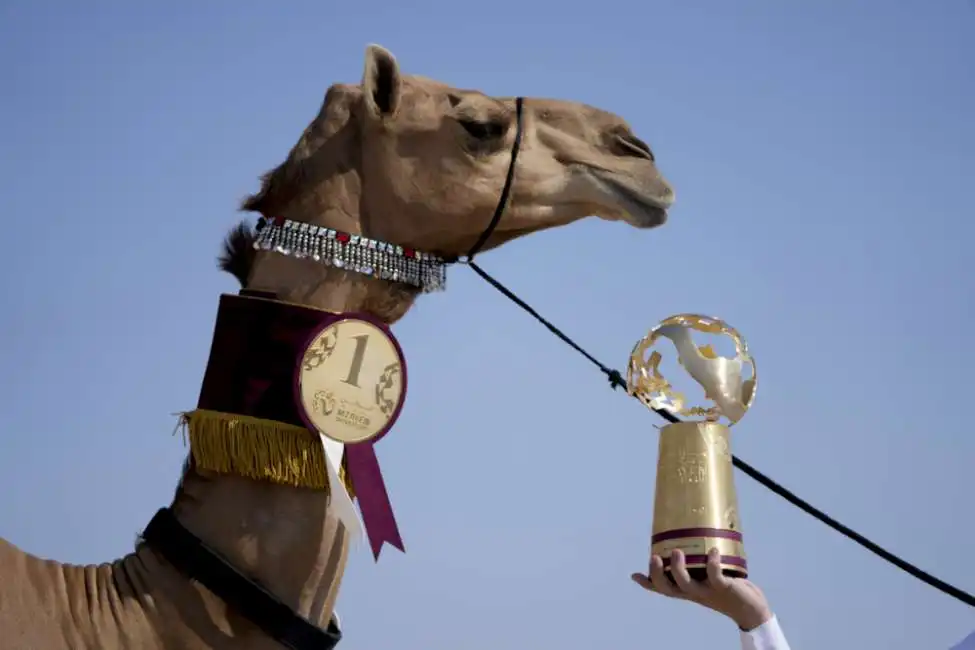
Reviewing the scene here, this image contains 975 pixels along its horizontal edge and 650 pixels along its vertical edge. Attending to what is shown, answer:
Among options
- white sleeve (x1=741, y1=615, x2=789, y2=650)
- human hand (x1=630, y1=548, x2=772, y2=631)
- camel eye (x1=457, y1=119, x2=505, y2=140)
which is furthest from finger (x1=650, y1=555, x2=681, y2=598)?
camel eye (x1=457, y1=119, x2=505, y2=140)

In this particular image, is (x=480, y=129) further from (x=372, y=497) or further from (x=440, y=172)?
(x=372, y=497)

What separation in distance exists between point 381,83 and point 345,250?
0.56m

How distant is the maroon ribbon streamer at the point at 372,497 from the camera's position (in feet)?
12.1

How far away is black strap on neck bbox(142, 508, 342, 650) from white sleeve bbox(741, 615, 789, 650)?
1.53 metres

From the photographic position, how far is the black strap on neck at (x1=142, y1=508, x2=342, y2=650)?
3.44m

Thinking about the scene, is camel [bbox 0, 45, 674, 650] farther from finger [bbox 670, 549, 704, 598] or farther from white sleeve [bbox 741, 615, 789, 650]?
white sleeve [bbox 741, 615, 789, 650]

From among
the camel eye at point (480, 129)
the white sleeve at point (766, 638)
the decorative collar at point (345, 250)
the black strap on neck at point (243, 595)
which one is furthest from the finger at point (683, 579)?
the camel eye at point (480, 129)

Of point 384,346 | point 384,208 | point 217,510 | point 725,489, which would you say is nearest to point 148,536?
point 217,510

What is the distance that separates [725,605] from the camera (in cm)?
235

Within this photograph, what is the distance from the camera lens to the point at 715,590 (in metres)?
2.35

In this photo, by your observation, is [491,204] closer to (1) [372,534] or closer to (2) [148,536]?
(1) [372,534]

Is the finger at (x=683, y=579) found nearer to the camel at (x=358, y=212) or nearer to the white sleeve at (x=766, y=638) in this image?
the white sleeve at (x=766, y=638)

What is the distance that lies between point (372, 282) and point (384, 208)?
240 millimetres

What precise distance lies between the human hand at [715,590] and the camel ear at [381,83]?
1945mm
